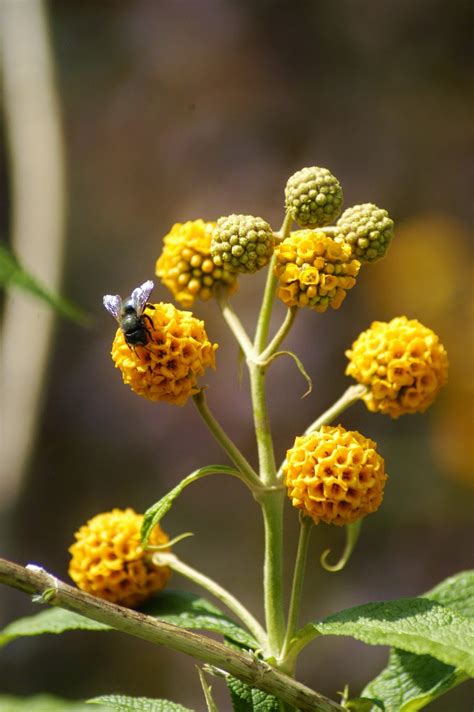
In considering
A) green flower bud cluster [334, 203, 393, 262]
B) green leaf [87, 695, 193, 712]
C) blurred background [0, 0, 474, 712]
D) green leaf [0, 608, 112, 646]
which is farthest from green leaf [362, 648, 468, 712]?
blurred background [0, 0, 474, 712]

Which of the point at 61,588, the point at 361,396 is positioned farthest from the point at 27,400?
the point at 61,588

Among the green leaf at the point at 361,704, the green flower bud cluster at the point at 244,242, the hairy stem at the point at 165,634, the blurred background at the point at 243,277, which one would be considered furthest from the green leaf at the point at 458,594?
the blurred background at the point at 243,277

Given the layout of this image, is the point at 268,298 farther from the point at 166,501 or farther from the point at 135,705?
the point at 135,705

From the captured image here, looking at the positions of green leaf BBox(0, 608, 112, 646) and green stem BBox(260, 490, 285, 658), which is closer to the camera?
green stem BBox(260, 490, 285, 658)

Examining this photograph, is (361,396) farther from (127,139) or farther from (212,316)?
(127,139)

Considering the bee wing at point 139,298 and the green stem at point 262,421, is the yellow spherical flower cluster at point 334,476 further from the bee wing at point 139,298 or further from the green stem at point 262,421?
the bee wing at point 139,298

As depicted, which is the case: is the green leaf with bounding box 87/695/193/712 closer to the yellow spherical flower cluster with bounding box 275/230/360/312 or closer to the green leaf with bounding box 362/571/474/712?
the green leaf with bounding box 362/571/474/712
